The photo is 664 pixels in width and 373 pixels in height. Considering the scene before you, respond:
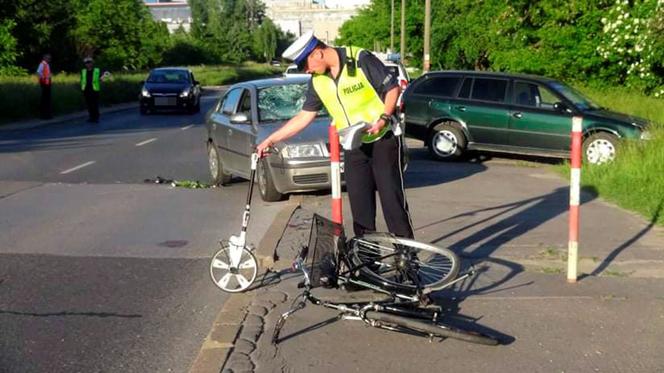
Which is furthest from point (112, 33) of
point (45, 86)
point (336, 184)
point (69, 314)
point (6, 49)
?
point (69, 314)

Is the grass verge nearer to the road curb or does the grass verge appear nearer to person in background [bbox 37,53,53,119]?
person in background [bbox 37,53,53,119]

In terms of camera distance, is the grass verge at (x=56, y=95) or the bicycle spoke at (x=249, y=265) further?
the grass verge at (x=56, y=95)

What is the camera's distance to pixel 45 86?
91.2ft

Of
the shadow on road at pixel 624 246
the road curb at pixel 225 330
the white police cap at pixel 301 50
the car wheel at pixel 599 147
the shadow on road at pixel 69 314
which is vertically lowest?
the car wheel at pixel 599 147

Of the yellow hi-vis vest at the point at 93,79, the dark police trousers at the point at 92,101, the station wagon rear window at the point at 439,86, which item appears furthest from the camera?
the dark police trousers at the point at 92,101

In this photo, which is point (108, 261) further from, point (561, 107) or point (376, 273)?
point (561, 107)

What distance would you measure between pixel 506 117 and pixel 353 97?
10.5 m

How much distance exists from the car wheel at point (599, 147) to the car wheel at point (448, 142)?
2189 millimetres

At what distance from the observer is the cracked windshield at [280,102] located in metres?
12.1

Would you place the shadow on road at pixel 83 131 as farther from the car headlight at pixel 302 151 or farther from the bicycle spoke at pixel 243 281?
the bicycle spoke at pixel 243 281

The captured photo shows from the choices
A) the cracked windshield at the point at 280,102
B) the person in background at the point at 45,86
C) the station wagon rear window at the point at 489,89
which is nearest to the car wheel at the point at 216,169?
the cracked windshield at the point at 280,102

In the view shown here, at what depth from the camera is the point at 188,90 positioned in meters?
33.1

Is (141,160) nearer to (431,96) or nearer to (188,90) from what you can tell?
(431,96)

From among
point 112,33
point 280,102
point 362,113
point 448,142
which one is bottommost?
point 448,142
